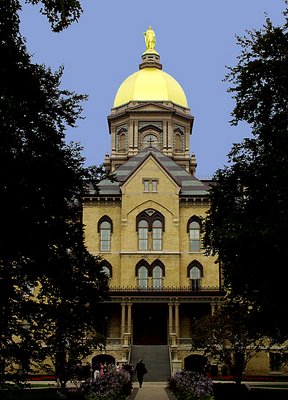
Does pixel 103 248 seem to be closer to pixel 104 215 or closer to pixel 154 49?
pixel 104 215

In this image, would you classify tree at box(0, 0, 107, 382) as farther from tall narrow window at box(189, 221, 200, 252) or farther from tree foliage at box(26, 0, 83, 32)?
tall narrow window at box(189, 221, 200, 252)

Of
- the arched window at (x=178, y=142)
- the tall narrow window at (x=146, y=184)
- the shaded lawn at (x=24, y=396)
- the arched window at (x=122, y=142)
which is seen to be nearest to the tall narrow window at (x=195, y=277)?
the tall narrow window at (x=146, y=184)

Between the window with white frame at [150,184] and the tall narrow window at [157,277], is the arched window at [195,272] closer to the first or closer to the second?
the tall narrow window at [157,277]

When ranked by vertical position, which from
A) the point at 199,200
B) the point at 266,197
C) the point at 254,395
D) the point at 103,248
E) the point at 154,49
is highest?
the point at 154,49

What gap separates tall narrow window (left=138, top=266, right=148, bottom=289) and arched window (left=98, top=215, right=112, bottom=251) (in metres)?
3.48

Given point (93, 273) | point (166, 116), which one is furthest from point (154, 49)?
point (93, 273)

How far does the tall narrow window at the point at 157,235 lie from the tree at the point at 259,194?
3583cm

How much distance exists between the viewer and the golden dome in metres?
81.5

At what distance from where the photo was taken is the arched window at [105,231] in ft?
204

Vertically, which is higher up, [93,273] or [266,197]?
[266,197]

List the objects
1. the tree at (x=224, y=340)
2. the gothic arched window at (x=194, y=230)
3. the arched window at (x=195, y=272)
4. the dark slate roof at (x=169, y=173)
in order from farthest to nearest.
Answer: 1. the dark slate roof at (x=169, y=173)
2. the gothic arched window at (x=194, y=230)
3. the arched window at (x=195, y=272)
4. the tree at (x=224, y=340)

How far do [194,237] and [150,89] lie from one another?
2567cm

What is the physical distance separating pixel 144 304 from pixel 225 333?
1674cm

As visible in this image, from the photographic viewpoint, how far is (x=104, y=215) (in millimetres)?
62688
